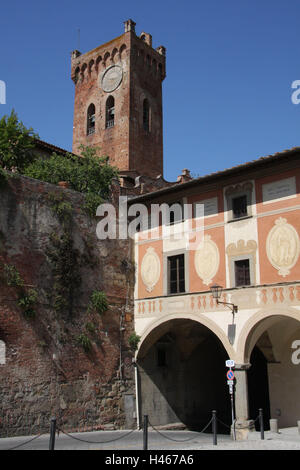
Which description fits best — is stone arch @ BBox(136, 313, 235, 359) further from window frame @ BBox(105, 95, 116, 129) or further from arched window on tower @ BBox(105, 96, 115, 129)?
arched window on tower @ BBox(105, 96, 115, 129)

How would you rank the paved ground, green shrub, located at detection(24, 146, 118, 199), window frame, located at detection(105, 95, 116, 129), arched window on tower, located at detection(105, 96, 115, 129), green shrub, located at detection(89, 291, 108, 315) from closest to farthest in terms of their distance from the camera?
the paved ground, green shrub, located at detection(89, 291, 108, 315), green shrub, located at detection(24, 146, 118, 199), window frame, located at detection(105, 95, 116, 129), arched window on tower, located at detection(105, 96, 115, 129)

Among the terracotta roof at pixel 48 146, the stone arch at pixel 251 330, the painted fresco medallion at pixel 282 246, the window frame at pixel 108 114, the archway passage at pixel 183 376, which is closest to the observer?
the painted fresco medallion at pixel 282 246

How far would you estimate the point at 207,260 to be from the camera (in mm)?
18172

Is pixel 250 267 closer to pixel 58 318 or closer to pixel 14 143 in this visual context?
pixel 58 318

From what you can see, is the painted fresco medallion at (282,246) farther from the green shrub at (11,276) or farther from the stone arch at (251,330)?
the green shrub at (11,276)

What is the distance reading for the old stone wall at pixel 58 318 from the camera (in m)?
15.7

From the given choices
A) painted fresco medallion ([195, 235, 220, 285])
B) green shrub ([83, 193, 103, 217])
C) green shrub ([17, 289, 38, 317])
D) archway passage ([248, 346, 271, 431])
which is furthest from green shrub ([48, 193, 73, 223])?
archway passage ([248, 346, 271, 431])

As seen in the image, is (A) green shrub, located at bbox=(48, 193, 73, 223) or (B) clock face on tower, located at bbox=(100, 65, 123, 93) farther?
(B) clock face on tower, located at bbox=(100, 65, 123, 93)

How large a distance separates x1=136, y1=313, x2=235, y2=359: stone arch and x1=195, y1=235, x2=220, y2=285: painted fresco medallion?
1396 millimetres

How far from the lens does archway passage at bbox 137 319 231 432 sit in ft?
65.5

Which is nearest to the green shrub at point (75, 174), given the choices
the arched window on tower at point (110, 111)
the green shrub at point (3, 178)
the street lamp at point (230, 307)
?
the green shrub at point (3, 178)

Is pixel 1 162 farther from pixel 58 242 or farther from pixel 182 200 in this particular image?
pixel 182 200

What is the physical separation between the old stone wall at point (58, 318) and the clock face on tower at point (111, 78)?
17983 millimetres

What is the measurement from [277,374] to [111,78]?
2425 centimetres
